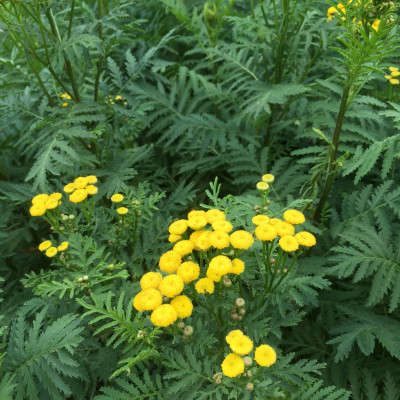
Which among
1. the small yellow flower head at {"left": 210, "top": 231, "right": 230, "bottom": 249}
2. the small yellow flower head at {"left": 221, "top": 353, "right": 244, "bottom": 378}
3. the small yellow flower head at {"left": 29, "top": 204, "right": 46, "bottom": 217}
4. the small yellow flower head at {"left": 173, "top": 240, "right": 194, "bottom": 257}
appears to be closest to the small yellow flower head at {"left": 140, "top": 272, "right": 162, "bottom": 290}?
the small yellow flower head at {"left": 173, "top": 240, "right": 194, "bottom": 257}

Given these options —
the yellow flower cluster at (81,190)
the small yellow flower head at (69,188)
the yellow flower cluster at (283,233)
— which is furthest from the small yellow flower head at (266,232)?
the small yellow flower head at (69,188)

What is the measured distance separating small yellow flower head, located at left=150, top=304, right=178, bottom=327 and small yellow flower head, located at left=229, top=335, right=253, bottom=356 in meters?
0.19

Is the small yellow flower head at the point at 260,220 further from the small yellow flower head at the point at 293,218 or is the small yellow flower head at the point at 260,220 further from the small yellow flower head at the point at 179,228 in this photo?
the small yellow flower head at the point at 179,228

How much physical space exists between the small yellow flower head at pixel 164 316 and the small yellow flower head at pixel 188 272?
10 centimetres

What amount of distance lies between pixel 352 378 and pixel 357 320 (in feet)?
0.86

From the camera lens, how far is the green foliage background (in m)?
1.31

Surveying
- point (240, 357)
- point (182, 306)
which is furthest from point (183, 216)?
point (240, 357)

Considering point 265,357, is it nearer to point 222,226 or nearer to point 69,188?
point 222,226

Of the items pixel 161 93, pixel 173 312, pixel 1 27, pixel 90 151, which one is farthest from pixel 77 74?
pixel 173 312

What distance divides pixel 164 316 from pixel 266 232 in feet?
1.36

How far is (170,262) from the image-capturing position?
1.19 metres

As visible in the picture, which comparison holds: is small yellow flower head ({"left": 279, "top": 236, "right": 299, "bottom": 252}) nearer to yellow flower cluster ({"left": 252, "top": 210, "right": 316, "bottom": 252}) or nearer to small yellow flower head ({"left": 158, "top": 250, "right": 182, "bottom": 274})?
yellow flower cluster ({"left": 252, "top": 210, "right": 316, "bottom": 252})

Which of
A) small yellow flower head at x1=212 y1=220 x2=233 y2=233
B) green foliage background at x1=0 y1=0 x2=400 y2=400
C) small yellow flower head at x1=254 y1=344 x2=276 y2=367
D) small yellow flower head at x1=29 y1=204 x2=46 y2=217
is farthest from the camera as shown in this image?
small yellow flower head at x1=29 y1=204 x2=46 y2=217

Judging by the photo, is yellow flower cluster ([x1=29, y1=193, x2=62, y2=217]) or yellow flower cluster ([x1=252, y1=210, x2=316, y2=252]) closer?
yellow flower cluster ([x1=252, y1=210, x2=316, y2=252])
